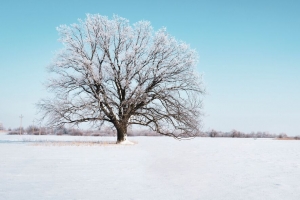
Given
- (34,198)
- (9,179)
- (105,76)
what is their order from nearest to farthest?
(34,198)
(9,179)
(105,76)

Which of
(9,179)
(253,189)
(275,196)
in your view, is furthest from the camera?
(9,179)

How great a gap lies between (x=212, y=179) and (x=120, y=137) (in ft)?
57.0

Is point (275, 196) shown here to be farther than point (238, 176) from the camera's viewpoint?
No

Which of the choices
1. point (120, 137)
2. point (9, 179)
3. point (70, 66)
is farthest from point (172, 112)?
point (9, 179)

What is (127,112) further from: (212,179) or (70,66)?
(212,179)

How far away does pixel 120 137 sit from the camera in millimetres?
24500

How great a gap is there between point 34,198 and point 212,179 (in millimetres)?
4146

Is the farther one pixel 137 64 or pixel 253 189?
pixel 137 64

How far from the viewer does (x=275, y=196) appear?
5.81 meters

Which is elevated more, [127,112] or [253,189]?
[127,112]

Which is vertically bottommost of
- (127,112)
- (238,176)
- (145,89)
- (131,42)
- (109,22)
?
(238,176)

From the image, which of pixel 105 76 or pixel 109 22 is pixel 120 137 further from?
pixel 109 22

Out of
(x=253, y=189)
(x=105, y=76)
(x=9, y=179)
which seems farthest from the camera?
(x=105, y=76)

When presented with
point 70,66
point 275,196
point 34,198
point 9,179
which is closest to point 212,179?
point 275,196
